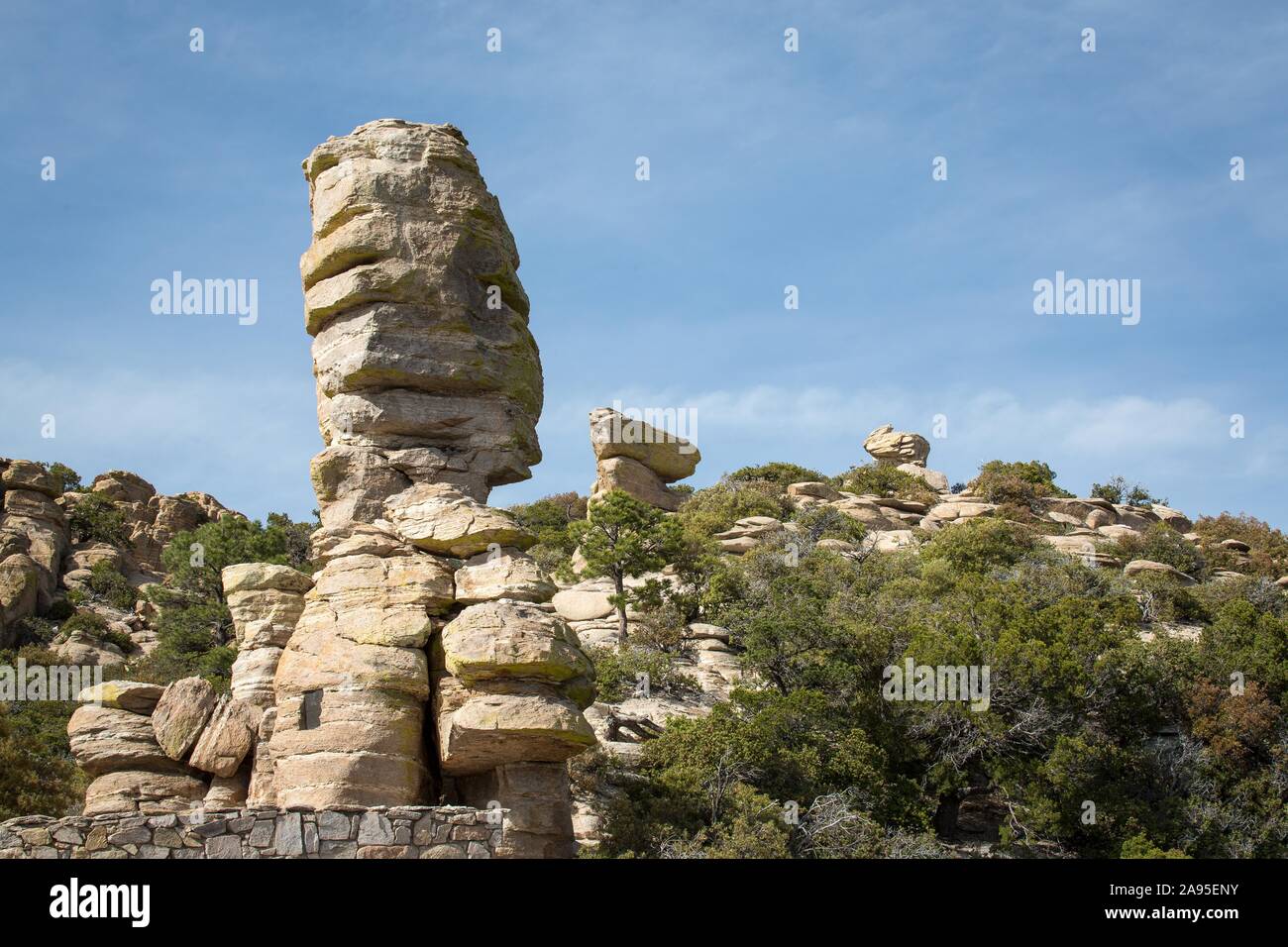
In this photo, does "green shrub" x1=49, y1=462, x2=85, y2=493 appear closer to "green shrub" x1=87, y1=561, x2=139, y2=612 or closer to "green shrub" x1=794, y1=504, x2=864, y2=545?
"green shrub" x1=87, y1=561, x2=139, y2=612

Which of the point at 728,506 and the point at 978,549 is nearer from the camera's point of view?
the point at 978,549

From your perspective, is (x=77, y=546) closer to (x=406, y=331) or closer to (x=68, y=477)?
(x=68, y=477)

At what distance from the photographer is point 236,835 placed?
12.6 meters

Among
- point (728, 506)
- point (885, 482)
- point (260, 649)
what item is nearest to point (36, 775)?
point (260, 649)

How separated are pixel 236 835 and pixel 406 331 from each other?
10737 millimetres

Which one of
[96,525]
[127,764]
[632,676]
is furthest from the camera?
[96,525]

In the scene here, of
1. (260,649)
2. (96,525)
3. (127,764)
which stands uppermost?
(96,525)

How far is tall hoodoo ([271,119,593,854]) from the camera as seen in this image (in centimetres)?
1723

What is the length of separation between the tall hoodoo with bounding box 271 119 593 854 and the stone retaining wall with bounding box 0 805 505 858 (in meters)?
3.39

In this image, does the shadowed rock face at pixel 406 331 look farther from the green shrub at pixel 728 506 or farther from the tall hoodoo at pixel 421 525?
the green shrub at pixel 728 506

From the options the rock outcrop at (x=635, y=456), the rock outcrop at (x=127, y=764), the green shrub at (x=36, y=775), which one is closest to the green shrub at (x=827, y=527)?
the rock outcrop at (x=635, y=456)

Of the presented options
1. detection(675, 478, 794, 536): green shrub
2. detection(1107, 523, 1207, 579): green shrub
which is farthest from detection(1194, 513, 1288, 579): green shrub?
detection(675, 478, 794, 536): green shrub
